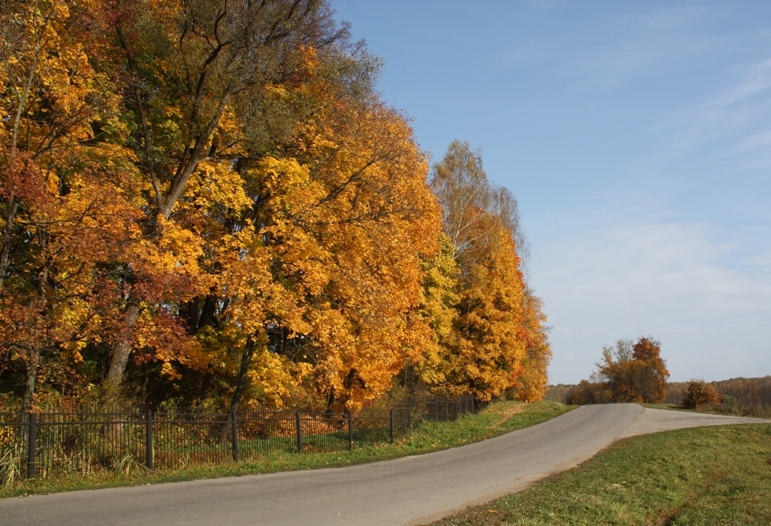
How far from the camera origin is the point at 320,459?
18000mm

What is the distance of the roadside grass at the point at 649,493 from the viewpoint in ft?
32.4

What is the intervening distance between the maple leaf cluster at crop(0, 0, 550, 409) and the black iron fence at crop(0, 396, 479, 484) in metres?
1.35

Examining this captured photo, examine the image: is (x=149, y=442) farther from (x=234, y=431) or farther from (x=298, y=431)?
(x=298, y=431)

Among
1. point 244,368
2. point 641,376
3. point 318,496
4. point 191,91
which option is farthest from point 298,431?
point 641,376

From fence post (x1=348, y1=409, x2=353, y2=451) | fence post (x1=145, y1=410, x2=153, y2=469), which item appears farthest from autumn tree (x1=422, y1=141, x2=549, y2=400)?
fence post (x1=145, y1=410, x2=153, y2=469)

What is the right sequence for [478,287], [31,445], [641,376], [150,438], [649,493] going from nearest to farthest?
1. [31,445]
2. [649,493]
3. [150,438]
4. [478,287]
5. [641,376]

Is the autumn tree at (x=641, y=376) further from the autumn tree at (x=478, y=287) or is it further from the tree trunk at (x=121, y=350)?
the tree trunk at (x=121, y=350)

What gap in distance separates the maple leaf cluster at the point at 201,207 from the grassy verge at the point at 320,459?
2317 millimetres

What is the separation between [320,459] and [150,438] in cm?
514

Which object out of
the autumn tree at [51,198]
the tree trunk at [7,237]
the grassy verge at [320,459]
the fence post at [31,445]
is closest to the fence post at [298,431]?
the grassy verge at [320,459]

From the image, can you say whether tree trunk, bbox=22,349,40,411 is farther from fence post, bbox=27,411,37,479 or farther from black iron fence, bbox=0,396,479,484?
fence post, bbox=27,411,37,479

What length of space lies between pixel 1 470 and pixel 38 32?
31.6ft

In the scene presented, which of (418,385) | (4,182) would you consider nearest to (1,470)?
(4,182)

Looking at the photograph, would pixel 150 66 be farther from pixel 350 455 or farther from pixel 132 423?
pixel 350 455
